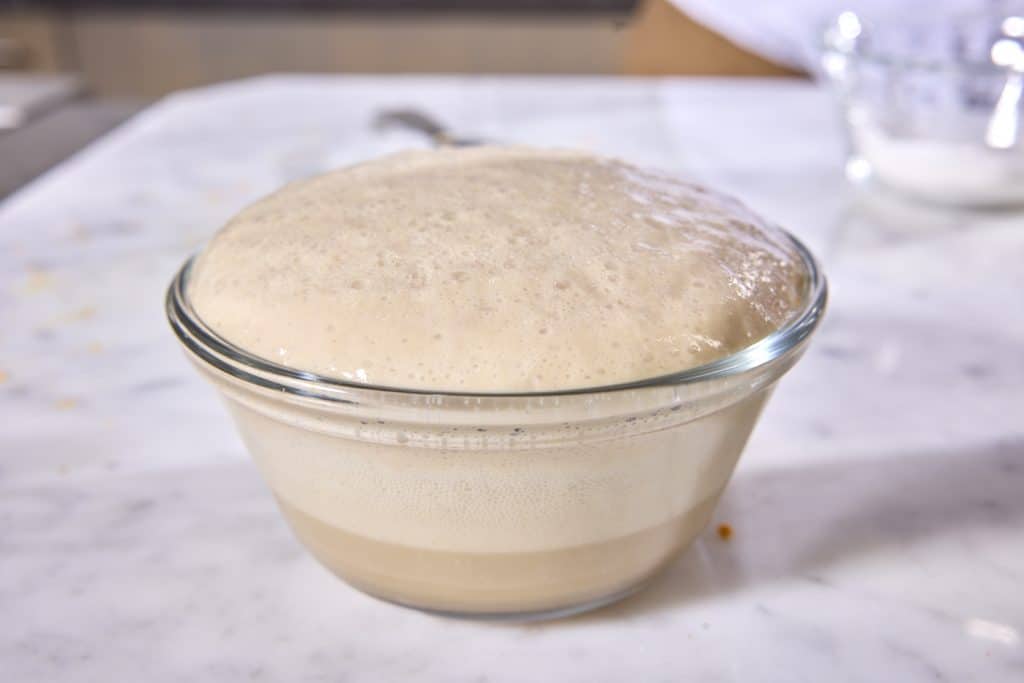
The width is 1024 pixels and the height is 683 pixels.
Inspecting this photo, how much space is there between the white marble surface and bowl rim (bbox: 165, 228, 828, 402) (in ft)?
0.46

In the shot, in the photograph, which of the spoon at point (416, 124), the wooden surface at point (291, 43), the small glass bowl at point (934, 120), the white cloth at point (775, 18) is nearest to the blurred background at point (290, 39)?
the wooden surface at point (291, 43)

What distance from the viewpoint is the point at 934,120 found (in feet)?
3.48

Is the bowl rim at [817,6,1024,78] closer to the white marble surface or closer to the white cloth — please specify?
the white marble surface

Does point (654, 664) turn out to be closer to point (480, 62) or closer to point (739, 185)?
point (739, 185)

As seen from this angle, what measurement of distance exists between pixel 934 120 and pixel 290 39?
2209mm

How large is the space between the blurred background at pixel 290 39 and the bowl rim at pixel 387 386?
2.36m

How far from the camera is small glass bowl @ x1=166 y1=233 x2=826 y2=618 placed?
38 centimetres

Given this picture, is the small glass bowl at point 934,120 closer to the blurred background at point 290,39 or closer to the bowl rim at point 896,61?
the bowl rim at point 896,61

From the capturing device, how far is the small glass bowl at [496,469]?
0.38 meters

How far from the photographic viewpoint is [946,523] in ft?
1.85

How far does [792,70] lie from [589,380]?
1809 mm

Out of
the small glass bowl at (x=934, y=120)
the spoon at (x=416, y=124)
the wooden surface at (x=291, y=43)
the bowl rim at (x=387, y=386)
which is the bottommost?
A: the wooden surface at (x=291, y=43)

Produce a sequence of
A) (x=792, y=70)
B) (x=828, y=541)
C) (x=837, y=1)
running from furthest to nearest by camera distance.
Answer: (x=792, y=70)
(x=837, y=1)
(x=828, y=541)

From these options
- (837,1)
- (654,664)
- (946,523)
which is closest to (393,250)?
(654,664)
